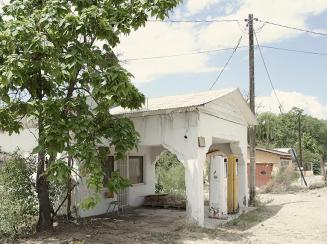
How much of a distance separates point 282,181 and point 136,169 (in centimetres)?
1173

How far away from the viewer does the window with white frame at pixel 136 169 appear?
703 inches

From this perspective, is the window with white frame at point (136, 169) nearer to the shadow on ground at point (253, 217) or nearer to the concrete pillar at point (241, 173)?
the concrete pillar at point (241, 173)

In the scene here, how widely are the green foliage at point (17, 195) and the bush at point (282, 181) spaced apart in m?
16.4

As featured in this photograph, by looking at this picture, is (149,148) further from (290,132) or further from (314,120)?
(314,120)

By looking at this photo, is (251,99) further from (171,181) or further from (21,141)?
(21,141)

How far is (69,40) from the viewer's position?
9.97m

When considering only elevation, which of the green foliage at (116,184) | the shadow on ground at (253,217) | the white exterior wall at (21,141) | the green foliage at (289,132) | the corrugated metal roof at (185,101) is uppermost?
the green foliage at (289,132)

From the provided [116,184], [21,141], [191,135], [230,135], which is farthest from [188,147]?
[21,141]

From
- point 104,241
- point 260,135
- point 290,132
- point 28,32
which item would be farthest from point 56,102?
point 290,132

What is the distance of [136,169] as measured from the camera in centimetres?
1834

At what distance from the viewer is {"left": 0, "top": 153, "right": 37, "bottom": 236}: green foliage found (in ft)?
35.2

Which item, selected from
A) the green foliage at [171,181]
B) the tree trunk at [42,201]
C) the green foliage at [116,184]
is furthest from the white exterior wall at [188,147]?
the green foliage at [171,181]

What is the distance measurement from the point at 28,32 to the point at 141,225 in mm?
6483

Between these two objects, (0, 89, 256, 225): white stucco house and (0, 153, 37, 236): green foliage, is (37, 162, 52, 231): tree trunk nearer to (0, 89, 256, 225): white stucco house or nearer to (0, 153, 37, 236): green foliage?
(0, 153, 37, 236): green foliage
